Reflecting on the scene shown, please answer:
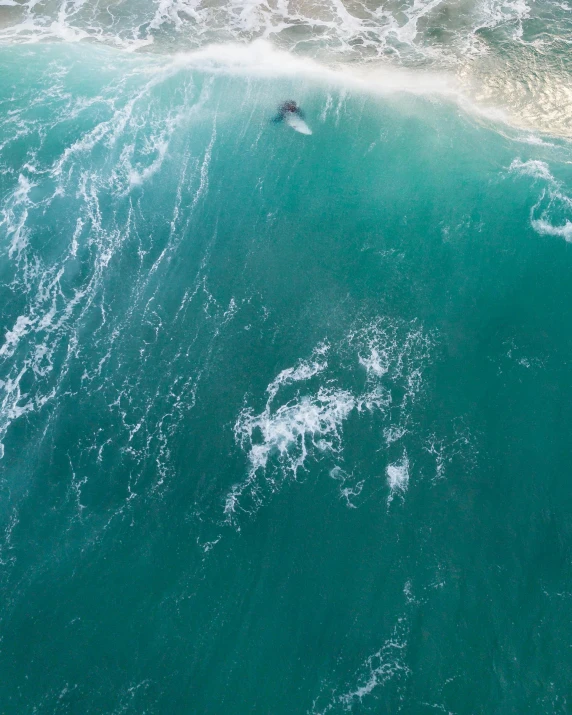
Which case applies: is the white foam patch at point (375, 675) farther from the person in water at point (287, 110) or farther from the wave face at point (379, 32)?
the wave face at point (379, 32)

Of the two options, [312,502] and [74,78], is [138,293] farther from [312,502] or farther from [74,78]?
[74,78]

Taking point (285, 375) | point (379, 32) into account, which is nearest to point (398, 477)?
point (285, 375)

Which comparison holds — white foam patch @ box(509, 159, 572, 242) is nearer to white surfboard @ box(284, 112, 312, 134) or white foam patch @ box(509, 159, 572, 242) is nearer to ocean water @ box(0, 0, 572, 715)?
ocean water @ box(0, 0, 572, 715)

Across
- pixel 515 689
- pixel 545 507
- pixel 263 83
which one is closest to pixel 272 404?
pixel 545 507

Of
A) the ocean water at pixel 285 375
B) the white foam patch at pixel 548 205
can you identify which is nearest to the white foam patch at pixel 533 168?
the white foam patch at pixel 548 205

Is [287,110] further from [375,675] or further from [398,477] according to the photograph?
[375,675]
